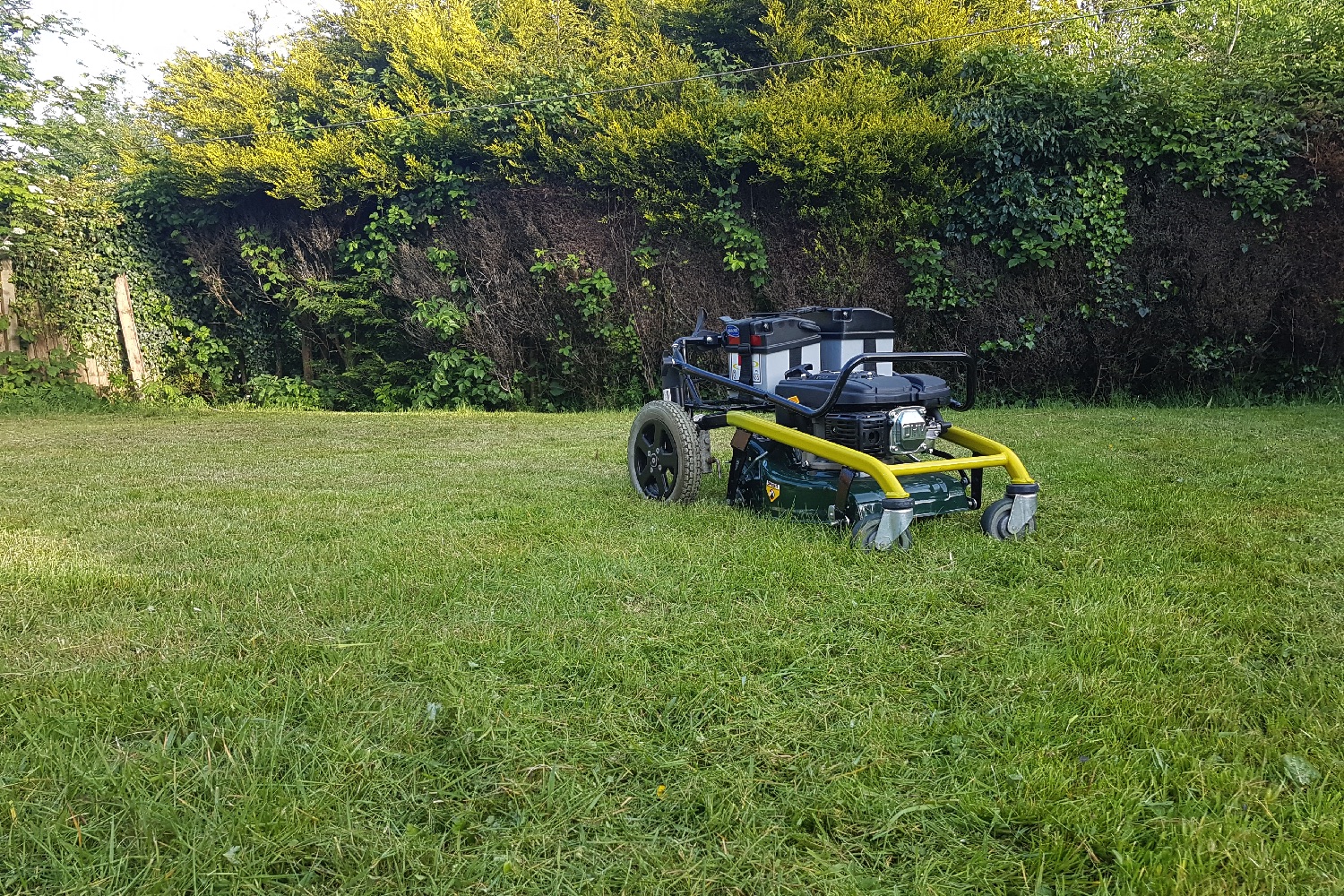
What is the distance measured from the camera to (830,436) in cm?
402

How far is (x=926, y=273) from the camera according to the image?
30.1 ft

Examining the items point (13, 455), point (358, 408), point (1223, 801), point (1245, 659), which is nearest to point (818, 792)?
point (1223, 801)

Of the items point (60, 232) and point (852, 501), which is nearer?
point (852, 501)

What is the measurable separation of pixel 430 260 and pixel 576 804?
1000 centimetres

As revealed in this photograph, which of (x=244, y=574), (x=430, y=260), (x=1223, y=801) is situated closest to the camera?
(x=1223, y=801)

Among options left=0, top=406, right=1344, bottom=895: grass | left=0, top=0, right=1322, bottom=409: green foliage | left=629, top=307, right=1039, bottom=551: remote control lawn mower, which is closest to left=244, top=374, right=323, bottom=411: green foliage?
left=0, top=0, right=1322, bottom=409: green foliage

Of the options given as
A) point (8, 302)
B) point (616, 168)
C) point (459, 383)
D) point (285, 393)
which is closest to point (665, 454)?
point (616, 168)

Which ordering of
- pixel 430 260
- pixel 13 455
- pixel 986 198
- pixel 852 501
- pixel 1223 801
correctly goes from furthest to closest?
pixel 430 260 < pixel 986 198 < pixel 13 455 < pixel 852 501 < pixel 1223 801

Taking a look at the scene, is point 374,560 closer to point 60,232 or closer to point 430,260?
point 430,260

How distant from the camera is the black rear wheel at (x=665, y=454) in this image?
448 cm

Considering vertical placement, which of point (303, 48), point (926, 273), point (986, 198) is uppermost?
point (303, 48)

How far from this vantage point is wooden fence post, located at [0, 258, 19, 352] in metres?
11.6

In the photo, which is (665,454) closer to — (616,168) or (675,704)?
(675,704)

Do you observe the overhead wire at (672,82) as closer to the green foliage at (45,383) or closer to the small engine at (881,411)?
the green foliage at (45,383)
